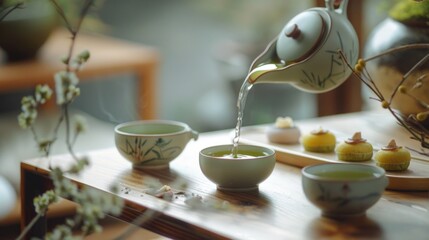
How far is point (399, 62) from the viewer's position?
156 cm

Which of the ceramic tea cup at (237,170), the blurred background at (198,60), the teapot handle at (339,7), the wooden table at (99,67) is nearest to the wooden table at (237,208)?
the ceramic tea cup at (237,170)

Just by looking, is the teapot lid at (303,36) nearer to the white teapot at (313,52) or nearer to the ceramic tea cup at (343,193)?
the white teapot at (313,52)

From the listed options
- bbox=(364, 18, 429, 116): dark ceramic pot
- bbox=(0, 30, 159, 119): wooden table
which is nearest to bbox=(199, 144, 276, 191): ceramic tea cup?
bbox=(364, 18, 429, 116): dark ceramic pot

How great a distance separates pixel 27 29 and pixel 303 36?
157 cm

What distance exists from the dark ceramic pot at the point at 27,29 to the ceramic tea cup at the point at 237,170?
1.55 metres

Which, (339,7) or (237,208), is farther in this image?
(339,7)

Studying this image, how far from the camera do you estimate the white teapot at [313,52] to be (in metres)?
1.33

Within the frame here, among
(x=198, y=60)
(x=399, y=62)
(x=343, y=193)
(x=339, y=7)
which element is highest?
(x=339, y=7)

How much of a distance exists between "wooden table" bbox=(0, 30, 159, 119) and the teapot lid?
141 cm

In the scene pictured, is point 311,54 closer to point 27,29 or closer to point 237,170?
point 237,170

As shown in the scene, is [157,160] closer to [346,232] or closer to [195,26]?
[346,232]

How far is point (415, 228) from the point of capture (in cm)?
104

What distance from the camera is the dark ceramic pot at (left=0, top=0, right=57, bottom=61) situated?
8.61ft

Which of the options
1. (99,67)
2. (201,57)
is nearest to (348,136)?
(99,67)
